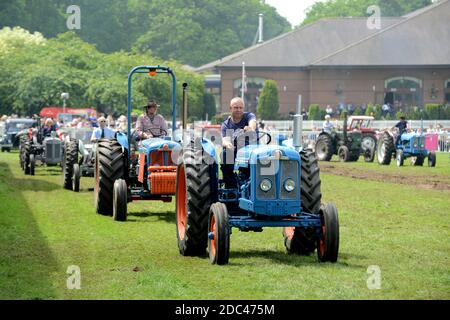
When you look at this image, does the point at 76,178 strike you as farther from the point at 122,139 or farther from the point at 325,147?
the point at 325,147

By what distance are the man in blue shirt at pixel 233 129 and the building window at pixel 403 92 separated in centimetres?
6025

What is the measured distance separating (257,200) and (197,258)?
1.12 m

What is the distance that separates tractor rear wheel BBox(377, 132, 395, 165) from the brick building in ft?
115

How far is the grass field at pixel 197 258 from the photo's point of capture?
9.87 m

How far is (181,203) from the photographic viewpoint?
13.3 metres

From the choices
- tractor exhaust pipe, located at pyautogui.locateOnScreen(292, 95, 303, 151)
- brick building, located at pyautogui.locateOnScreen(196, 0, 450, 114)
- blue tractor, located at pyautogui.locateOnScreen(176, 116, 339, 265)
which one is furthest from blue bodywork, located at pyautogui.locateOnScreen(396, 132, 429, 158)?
brick building, located at pyautogui.locateOnScreen(196, 0, 450, 114)

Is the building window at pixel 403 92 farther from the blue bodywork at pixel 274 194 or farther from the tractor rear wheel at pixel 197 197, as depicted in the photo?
the blue bodywork at pixel 274 194

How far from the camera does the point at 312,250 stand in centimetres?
1239

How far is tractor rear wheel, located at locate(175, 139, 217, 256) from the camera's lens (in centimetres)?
1205

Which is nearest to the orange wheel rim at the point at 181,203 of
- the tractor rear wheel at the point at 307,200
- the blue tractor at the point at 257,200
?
the blue tractor at the point at 257,200

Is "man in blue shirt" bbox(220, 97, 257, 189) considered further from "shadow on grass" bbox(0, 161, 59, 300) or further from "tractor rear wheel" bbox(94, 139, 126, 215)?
"tractor rear wheel" bbox(94, 139, 126, 215)
